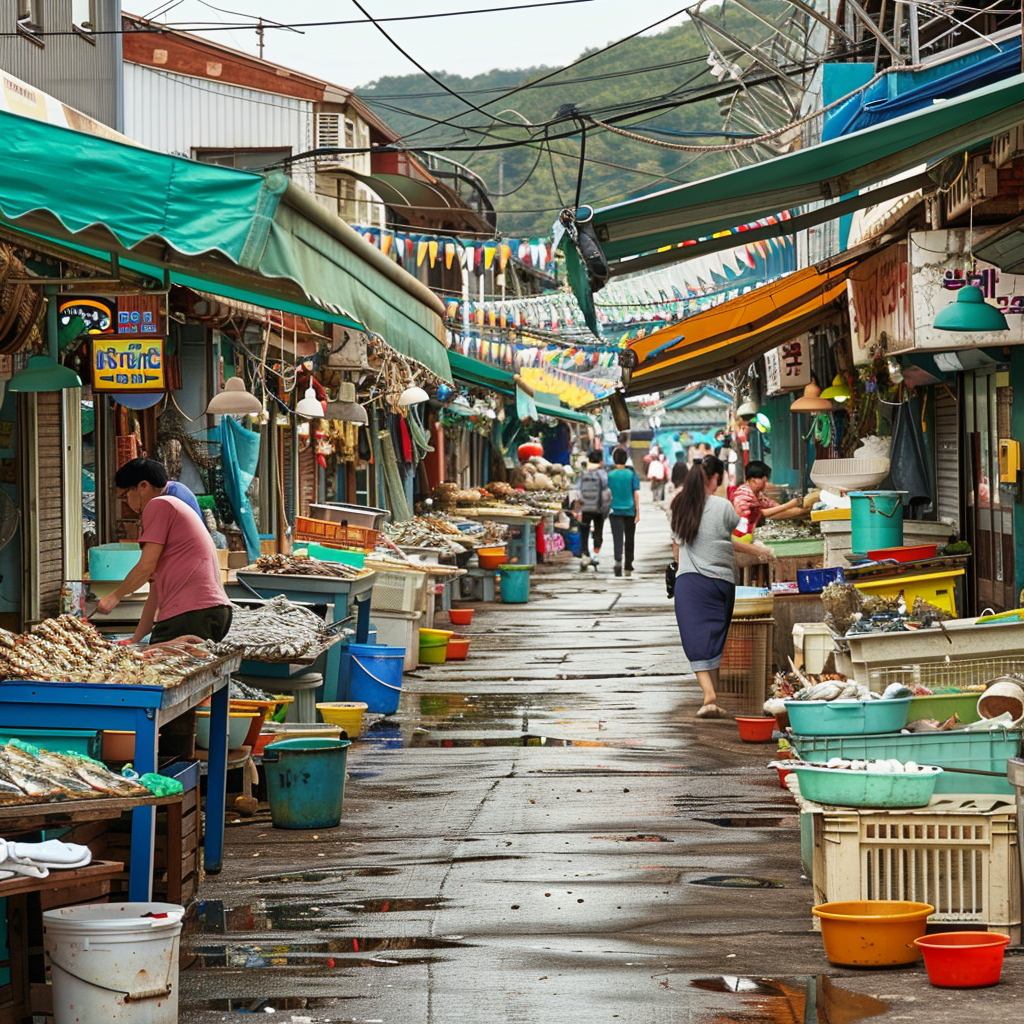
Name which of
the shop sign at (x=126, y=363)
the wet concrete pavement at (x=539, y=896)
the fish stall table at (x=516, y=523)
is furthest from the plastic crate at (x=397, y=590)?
the fish stall table at (x=516, y=523)

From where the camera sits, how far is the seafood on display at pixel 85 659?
623 cm

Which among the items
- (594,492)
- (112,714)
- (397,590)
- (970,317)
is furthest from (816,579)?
(594,492)

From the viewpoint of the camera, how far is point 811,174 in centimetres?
791

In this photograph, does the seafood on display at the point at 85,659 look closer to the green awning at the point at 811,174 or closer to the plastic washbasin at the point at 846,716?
the plastic washbasin at the point at 846,716

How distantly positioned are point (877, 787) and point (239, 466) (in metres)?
10.1

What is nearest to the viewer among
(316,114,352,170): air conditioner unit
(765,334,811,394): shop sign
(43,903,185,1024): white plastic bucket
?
(43,903,185,1024): white plastic bucket

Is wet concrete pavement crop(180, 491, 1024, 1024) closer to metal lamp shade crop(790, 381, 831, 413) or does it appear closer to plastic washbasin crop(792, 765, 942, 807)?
plastic washbasin crop(792, 765, 942, 807)

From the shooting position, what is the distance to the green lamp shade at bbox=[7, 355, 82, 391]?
9234 millimetres

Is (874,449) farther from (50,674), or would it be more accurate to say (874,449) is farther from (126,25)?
(126,25)

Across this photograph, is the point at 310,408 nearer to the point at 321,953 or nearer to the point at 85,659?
the point at 85,659

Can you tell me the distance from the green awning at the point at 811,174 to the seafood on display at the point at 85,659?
3503 millimetres

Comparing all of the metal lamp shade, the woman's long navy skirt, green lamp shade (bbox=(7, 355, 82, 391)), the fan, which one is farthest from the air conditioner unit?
green lamp shade (bbox=(7, 355, 82, 391))

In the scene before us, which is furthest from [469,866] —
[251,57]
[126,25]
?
[126,25]

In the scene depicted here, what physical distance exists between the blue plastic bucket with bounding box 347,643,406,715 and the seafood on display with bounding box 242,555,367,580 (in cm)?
68
